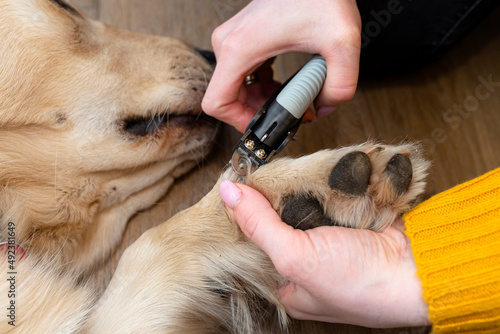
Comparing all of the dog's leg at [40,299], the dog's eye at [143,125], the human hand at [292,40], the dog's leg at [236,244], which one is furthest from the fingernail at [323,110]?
the dog's leg at [40,299]

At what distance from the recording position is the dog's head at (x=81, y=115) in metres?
0.98

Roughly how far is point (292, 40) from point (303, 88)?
0.38ft

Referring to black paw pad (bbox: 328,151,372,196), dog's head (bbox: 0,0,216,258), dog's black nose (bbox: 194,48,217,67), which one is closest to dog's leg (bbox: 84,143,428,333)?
black paw pad (bbox: 328,151,372,196)

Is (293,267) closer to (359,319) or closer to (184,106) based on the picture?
(359,319)

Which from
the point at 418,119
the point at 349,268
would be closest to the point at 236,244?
the point at 349,268

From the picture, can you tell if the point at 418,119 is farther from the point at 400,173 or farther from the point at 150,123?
the point at 150,123

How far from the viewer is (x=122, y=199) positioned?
1.14 meters

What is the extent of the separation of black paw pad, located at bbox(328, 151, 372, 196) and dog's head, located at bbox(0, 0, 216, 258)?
50cm

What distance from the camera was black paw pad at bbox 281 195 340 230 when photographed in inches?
30.6

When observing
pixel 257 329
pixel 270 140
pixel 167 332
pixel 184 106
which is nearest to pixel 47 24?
pixel 184 106

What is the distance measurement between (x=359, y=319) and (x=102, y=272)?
0.71 metres

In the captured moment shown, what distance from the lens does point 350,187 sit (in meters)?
0.76

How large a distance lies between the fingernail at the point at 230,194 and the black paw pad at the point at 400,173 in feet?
0.95

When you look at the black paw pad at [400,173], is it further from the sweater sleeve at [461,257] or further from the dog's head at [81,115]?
the dog's head at [81,115]
